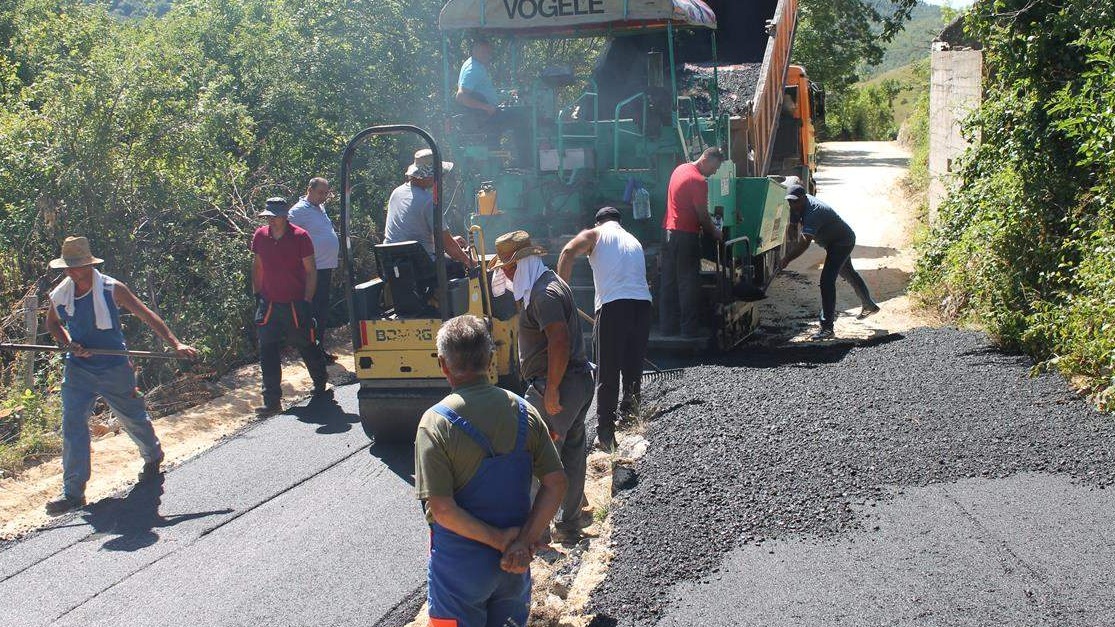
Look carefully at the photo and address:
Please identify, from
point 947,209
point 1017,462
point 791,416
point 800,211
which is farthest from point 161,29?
point 1017,462

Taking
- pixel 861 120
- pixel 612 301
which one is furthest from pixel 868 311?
pixel 861 120

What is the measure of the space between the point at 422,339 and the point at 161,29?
985 centimetres

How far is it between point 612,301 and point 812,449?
1.50 m

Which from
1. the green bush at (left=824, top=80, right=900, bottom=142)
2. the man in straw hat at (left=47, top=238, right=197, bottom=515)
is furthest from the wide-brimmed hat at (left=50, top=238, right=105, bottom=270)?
the green bush at (left=824, top=80, right=900, bottom=142)

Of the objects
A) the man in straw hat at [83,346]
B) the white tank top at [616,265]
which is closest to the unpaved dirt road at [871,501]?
the white tank top at [616,265]

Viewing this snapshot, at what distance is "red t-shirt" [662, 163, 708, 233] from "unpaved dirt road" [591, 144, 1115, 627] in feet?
4.46

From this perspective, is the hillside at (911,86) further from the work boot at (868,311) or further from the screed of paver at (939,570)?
the screed of paver at (939,570)

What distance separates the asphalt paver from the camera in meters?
4.94

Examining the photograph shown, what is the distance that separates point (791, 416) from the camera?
639cm

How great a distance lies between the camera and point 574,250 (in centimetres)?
636

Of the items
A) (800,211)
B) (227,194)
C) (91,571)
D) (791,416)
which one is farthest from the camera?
(227,194)

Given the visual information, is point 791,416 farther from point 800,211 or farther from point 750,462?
point 800,211

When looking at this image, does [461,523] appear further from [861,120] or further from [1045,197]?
[861,120]

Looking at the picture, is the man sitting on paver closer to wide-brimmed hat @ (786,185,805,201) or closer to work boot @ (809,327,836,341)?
work boot @ (809,327,836,341)
